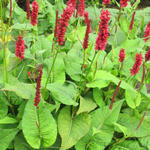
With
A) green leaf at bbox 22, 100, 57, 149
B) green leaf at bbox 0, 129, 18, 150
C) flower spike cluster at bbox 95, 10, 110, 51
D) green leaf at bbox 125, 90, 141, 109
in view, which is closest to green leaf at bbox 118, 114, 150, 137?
green leaf at bbox 125, 90, 141, 109

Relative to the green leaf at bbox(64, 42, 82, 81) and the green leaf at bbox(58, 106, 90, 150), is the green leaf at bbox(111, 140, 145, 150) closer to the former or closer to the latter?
the green leaf at bbox(58, 106, 90, 150)

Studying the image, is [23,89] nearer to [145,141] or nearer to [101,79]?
[101,79]

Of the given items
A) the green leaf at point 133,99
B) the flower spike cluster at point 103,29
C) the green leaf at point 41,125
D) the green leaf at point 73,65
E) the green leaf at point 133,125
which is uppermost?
the flower spike cluster at point 103,29

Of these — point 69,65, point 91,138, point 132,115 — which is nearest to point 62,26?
point 69,65

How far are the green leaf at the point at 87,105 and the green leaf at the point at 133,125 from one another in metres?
0.35

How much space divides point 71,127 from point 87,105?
278 millimetres

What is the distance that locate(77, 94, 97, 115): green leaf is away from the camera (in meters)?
2.05

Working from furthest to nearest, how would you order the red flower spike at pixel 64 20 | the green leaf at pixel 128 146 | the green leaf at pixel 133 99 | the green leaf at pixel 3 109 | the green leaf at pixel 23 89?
1. the green leaf at pixel 133 99
2. the green leaf at pixel 128 146
3. the green leaf at pixel 3 109
4. the green leaf at pixel 23 89
5. the red flower spike at pixel 64 20

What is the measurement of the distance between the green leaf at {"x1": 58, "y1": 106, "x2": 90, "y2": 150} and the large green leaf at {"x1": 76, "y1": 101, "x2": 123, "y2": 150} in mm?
102

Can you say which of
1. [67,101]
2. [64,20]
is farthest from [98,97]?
[64,20]

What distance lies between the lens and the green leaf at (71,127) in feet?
6.18

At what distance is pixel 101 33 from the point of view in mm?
1567

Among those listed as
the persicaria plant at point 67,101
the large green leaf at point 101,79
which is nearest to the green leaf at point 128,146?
the persicaria plant at point 67,101

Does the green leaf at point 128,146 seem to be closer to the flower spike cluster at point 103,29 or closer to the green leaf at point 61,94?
the green leaf at point 61,94
